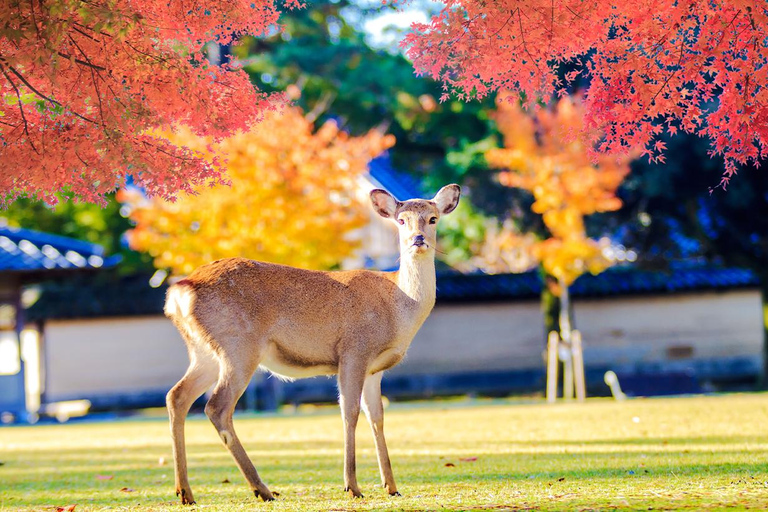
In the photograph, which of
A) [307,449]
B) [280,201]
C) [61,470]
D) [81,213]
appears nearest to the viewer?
[61,470]

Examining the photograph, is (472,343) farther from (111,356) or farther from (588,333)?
(111,356)

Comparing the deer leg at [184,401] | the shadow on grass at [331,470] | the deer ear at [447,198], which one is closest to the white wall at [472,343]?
the shadow on grass at [331,470]

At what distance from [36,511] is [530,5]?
5.41 metres

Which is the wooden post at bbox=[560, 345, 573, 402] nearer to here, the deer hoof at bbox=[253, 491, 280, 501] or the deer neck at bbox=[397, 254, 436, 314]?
the deer neck at bbox=[397, 254, 436, 314]

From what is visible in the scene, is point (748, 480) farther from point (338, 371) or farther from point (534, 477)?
point (338, 371)

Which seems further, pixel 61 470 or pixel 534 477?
pixel 61 470

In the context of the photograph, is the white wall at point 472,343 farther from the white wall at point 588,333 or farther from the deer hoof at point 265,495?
the deer hoof at point 265,495

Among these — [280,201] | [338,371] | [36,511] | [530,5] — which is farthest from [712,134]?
[280,201]

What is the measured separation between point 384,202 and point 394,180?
94.9 ft

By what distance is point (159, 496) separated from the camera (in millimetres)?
9352

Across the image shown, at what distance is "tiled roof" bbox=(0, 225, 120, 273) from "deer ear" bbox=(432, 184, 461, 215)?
60.2 feet

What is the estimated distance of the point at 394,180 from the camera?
38.2 meters

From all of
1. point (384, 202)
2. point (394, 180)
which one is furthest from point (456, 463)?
point (394, 180)

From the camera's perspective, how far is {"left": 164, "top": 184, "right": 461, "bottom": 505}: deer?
885 cm
